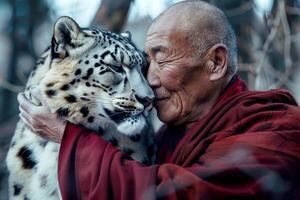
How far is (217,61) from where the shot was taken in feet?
9.92

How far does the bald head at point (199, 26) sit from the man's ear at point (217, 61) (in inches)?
0.8

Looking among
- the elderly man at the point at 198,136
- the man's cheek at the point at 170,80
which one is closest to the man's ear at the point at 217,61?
the elderly man at the point at 198,136

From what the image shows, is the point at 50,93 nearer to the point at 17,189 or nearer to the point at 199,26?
the point at 17,189

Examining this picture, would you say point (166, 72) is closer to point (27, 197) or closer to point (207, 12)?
point (207, 12)

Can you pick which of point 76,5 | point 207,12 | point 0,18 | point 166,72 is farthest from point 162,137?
point 0,18

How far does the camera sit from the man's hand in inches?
111

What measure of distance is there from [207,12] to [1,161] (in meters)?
0.97

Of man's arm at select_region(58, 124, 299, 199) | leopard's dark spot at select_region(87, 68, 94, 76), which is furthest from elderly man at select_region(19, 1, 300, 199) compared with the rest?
leopard's dark spot at select_region(87, 68, 94, 76)

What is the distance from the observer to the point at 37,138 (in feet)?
9.76

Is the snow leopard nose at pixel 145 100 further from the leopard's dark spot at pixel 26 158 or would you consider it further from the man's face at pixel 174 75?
the leopard's dark spot at pixel 26 158

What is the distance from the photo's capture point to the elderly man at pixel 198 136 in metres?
2.56

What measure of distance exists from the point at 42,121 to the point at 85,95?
0.56ft

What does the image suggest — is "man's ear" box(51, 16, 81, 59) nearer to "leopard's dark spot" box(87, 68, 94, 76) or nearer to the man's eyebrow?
"leopard's dark spot" box(87, 68, 94, 76)

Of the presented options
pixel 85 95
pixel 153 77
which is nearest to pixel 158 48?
pixel 153 77
